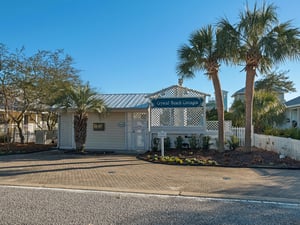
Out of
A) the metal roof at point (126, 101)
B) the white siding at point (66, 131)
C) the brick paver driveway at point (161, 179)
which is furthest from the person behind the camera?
the white siding at point (66, 131)

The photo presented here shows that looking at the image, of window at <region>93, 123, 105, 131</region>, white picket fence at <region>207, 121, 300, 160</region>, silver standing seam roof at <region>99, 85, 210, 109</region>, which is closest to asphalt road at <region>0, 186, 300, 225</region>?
white picket fence at <region>207, 121, 300, 160</region>

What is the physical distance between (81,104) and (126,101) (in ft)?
11.7

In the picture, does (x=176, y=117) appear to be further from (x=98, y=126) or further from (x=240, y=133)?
(x=98, y=126)

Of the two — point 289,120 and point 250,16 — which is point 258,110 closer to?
point 250,16

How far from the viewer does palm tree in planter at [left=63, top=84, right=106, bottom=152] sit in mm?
13555

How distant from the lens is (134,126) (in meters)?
15.7

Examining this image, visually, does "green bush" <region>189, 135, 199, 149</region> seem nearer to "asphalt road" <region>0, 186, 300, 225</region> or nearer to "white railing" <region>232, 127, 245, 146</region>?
"white railing" <region>232, 127, 245, 146</region>

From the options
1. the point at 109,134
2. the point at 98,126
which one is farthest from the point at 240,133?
the point at 98,126

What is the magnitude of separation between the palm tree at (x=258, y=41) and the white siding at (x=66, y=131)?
10463mm

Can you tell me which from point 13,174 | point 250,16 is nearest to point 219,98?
point 250,16

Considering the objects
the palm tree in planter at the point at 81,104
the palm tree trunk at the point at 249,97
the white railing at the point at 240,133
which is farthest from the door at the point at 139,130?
the palm tree trunk at the point at 249,97

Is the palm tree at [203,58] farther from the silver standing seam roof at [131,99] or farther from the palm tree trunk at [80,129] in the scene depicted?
the palm tree trunk at [80,129]

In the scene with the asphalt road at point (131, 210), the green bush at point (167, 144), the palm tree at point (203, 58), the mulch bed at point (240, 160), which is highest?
the palm tree at point (203, 58)

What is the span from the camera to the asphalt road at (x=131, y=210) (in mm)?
4539
